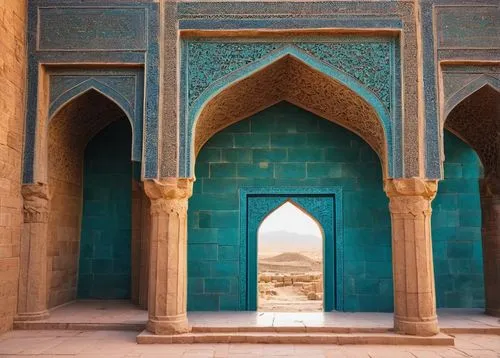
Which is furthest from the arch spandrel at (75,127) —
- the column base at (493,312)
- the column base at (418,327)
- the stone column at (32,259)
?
the column base at (493,312)

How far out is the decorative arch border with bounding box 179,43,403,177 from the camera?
7438mm

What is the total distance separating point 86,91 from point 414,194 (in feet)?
15.8

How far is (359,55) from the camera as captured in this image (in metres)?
7.69

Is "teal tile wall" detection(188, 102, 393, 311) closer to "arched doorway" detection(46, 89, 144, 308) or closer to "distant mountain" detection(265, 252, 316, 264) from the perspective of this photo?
"arched doorway" detection(46, 89, 144, 308)

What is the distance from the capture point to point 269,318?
823cm

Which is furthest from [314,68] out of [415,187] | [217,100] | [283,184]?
[283,184]

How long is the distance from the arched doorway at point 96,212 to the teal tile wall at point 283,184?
3.85ft

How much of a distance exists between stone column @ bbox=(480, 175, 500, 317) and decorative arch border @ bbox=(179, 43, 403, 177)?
6.92 feet

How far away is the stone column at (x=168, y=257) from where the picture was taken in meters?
7.21

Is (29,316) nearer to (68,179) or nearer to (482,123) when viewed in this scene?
(68,179)

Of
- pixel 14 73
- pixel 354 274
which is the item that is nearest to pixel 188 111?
pixel 14 73

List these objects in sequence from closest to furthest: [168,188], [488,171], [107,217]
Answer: [168,188] → [488,171] → [107,217]

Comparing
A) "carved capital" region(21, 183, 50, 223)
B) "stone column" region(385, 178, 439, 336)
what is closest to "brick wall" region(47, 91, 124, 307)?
"carved capital" region(21, 183, 50, 223)

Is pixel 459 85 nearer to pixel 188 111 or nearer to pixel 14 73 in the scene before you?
pixel 188 111
